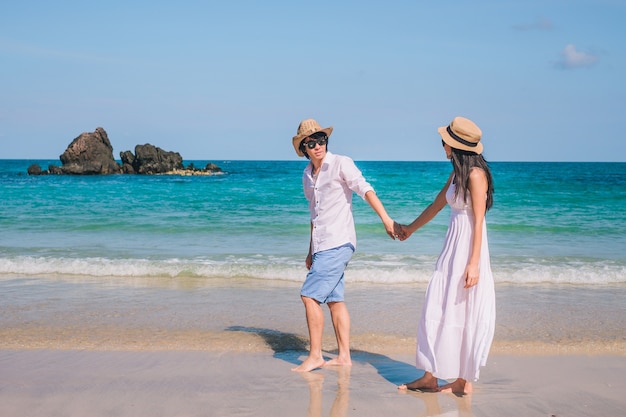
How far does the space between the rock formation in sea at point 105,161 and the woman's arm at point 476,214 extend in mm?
54806

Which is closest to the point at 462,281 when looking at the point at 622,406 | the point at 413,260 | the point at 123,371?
the point at 622,406

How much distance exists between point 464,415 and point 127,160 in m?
58.5

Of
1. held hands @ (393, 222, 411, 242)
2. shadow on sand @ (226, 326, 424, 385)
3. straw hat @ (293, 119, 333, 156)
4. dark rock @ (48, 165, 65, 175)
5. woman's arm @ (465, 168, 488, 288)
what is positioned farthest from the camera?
dark rock @ (48, 165, 65, 175)

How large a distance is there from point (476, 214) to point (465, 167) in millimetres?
298

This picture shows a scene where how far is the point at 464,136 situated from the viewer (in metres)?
3.98

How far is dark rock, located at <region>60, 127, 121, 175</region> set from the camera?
Result: 2222 inches

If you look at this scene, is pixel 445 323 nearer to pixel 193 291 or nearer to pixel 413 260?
pixel 193 291

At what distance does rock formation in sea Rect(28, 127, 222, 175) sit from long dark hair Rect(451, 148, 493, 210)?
54.7m

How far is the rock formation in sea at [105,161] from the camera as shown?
186 ft

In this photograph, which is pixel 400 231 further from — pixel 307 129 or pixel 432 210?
pixel 307 129

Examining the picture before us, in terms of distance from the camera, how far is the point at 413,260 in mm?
10508

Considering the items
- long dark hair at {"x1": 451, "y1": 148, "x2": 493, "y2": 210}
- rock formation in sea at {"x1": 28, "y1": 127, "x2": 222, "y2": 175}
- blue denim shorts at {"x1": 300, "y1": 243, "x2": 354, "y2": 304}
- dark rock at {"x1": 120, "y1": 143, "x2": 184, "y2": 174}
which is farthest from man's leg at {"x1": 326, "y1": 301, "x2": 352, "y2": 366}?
dark rock at {"x1": 120, "y1": 143, "x2": 184, "y2": 174}

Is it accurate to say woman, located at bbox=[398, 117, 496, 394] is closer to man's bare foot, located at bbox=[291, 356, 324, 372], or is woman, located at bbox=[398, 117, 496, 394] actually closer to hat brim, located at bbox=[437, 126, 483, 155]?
hat brim, located at bbox=[437, 126, 483, 155]

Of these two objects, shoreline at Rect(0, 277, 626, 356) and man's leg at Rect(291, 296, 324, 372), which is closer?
man's leg at Rect(291, 296, 324, 372)
